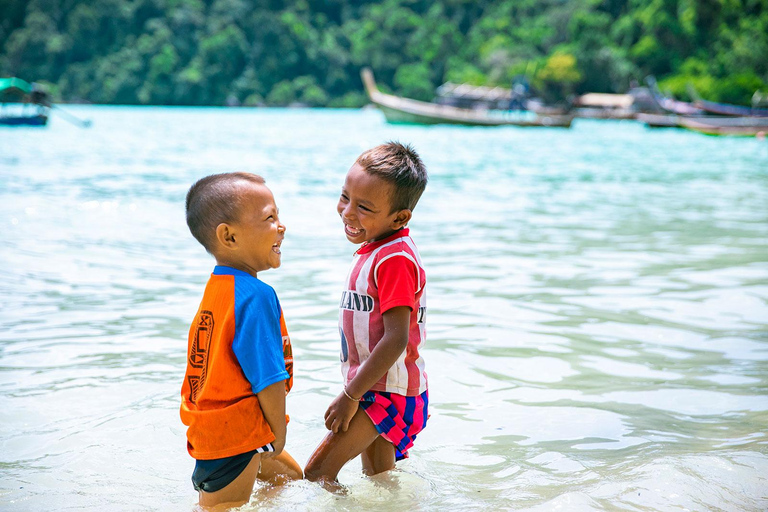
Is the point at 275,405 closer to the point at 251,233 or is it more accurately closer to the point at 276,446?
the point at 276,446

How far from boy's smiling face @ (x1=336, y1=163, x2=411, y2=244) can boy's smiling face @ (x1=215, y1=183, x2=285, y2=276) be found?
25 centimetres

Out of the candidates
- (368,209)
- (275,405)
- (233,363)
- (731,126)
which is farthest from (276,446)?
(731,126)

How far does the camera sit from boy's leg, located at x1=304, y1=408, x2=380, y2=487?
214 centimetres

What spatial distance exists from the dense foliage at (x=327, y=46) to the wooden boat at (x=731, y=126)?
26028 millimetres

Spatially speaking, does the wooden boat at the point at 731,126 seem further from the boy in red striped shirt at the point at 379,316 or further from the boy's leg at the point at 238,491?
the boy's leg at the point at 238,491

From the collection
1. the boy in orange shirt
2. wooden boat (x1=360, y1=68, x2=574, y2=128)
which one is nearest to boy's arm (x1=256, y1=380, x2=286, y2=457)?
the boy in orange shirt

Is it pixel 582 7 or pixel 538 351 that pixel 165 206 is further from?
pixel 582 7

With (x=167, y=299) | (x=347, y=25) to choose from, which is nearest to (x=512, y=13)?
(x=347, y=25)

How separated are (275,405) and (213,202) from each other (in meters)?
0.52

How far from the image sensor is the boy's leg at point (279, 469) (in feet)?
7.26

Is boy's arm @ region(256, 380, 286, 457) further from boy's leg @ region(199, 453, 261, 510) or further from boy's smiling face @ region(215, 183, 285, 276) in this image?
boy's smiling face @ region(215, 183, 285, 276)

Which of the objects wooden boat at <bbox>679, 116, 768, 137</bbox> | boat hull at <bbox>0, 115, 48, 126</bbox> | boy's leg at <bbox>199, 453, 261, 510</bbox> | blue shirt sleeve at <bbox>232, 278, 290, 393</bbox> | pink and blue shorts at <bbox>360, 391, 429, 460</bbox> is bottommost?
wooden boat at <bbox>679, 116, 768, 137</bbox>

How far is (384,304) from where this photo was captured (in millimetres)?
2037

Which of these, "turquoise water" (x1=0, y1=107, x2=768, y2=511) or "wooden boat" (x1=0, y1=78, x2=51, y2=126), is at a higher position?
"wooden boat" (x1=0, y1=78, x2=51, y2=126)
